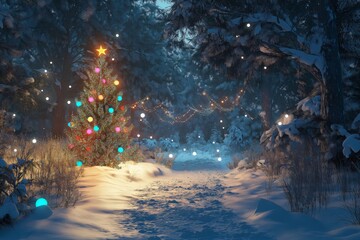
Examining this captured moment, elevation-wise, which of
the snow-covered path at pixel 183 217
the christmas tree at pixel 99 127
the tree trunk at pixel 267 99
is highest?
the tree trunk at pixel 267 99

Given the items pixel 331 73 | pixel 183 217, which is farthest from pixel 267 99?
pixel 183 217

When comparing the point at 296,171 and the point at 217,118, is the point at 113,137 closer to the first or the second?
the point at 296,171

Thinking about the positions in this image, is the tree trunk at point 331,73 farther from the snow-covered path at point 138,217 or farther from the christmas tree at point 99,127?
the christmas tree at point 99,127

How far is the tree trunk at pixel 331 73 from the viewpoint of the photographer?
798 cm

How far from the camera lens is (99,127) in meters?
10.7

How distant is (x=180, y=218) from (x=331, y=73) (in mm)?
5063

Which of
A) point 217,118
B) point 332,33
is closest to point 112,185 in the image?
point 332,33

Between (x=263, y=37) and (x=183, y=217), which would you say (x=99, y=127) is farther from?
(x=183, y=217)

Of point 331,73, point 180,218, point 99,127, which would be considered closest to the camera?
point 180,218

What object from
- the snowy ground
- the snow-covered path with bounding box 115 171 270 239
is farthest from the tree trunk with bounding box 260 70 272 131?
the snow-covered path with bounding box 115 171 270 239

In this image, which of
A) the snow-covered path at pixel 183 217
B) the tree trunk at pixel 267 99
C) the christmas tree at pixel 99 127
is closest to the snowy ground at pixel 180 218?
the snow-covered path at pixel 183 217

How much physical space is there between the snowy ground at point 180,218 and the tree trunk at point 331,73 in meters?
2.31

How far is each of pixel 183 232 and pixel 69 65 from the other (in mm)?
15648

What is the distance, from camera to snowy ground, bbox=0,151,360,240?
14.0 ft
